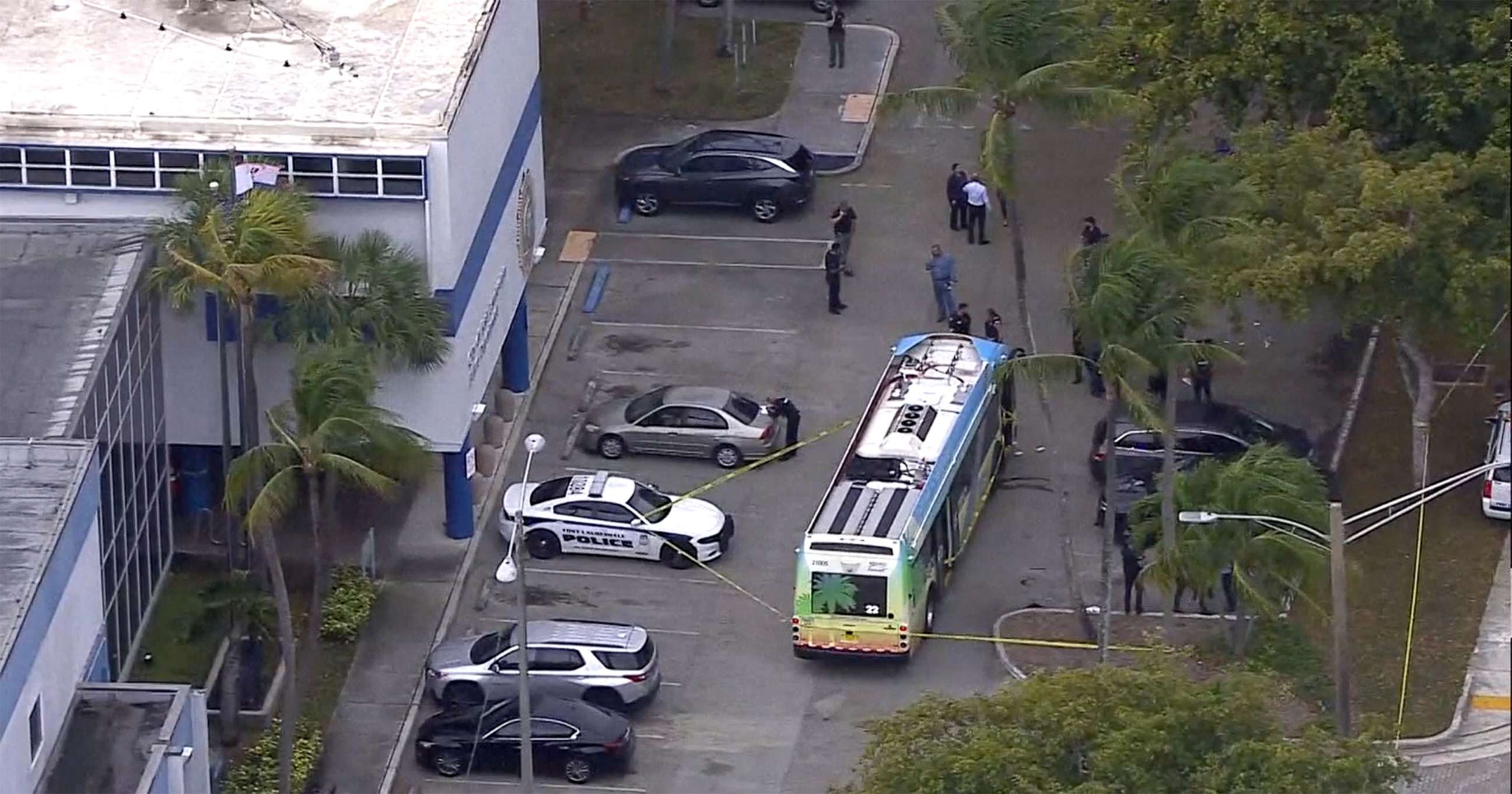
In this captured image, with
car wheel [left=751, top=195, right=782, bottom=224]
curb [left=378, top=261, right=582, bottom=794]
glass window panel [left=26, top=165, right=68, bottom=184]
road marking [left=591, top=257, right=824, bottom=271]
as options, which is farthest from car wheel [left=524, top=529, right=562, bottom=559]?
car wheel [left=751, top=195, right=782, bottom=224]

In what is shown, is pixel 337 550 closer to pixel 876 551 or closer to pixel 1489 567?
pixel 876 551

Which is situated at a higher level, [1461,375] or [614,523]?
[1461,375]

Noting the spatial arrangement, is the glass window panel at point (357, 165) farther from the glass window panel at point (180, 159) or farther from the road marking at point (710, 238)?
the road marking at point (710, 238)

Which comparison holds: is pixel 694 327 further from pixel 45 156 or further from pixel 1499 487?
pixel 1499 487

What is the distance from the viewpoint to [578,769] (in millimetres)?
45469

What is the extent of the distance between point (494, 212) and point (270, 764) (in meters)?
11.3

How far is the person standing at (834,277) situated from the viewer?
59344 millimetres

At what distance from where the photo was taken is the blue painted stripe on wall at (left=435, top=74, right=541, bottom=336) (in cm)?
4925

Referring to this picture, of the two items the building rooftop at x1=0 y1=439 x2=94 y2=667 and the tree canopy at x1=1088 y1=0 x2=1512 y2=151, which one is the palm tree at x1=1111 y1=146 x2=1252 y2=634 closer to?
the tree canopy at x1=1088 y1=0 x2=1512 y2=151

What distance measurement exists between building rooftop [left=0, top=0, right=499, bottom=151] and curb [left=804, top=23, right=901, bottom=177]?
50.6ft

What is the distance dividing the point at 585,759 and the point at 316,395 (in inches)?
267

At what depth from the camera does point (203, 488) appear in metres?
51.2

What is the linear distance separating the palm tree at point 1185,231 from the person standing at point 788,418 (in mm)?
8103

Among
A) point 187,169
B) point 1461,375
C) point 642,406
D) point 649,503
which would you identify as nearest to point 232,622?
point 187,169
